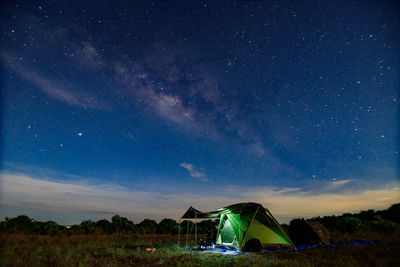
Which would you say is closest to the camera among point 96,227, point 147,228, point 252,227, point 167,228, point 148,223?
point 252,227

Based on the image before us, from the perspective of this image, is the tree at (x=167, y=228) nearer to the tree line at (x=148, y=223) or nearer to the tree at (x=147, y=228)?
the tree line at (x=148, y=223)

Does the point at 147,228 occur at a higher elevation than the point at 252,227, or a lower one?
lower

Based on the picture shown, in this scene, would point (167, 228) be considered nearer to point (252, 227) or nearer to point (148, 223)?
point (148, 223)

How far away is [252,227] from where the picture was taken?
45.6 feet

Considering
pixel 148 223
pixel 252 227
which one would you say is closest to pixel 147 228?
pixel 148 223

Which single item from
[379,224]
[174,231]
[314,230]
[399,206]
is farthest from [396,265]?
[399,206]

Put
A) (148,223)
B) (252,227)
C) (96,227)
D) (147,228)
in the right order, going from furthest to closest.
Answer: (148,223), (147,228), (96,227), (252,227)

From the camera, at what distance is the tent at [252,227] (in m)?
13.7

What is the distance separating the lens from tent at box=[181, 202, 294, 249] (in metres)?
13.7

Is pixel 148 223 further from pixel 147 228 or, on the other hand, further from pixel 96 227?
pixel 96 227

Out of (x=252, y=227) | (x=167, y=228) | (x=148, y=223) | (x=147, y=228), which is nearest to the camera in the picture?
(x=252, y=227)

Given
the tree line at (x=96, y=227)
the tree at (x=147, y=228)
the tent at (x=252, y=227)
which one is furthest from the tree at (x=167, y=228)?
the tent at (x=252, y=227)

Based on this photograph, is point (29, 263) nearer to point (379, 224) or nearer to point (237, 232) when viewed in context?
point (237, 232)

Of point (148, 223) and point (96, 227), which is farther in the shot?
point (148, 223)
